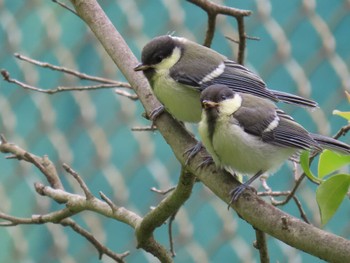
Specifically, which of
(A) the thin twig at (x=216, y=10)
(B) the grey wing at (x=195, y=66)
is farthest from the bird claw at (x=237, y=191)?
(B) the grey wing at (x=195, y=66)

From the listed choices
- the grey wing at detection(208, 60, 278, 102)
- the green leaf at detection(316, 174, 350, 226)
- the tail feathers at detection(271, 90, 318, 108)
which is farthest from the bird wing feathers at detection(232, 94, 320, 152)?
the green leaf at detection(316, 174, 350, 226)

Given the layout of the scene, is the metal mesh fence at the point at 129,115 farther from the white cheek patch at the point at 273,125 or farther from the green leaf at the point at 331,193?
the green leaf at the point at 331,193

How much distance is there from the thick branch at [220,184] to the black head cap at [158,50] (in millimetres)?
97

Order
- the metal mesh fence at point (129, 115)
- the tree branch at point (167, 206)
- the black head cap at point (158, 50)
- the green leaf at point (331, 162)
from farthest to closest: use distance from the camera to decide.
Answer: the metal mesh fence at point (129, 115), the black head cap at point (158, 50), the tree branch at point (167, 206), the green leaf at point (331, 162)

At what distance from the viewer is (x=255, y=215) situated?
4.40ft

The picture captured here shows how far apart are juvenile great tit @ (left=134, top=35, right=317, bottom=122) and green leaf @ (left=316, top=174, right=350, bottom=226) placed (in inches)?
19.9

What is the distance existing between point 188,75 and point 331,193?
650 mm

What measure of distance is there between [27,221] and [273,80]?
1003 millimetres

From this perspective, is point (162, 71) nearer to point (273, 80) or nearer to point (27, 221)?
point (27, 221)

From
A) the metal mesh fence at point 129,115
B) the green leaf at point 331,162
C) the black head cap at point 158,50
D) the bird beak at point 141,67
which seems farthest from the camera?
the metal mesh fence at point 129,115

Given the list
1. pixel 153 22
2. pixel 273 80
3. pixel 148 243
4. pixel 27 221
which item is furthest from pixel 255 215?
pixel 153 22

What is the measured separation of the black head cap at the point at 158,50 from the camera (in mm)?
1876

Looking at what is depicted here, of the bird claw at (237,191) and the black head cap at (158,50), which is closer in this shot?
the bird claw at (237,191)

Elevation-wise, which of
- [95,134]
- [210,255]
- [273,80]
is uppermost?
[273,80]
